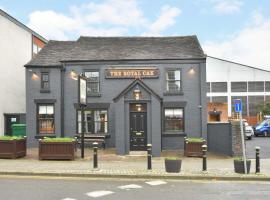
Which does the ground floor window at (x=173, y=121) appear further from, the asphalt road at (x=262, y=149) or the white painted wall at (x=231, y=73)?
the white painted wall at (x=231, y=73)

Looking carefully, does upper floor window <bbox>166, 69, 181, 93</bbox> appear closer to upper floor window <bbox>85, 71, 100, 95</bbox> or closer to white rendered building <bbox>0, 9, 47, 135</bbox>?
upper floor window <bbox>85, 71, 100, 95</bbox>

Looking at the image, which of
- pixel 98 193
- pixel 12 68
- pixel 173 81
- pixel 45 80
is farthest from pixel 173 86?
pixel 98 193

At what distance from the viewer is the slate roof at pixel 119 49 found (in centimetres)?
2744

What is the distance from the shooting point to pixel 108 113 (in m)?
27.3

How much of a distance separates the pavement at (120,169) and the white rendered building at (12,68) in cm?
1206

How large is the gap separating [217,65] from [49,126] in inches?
2031

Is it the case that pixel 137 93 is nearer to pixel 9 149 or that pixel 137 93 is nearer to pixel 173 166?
pixel 9 149

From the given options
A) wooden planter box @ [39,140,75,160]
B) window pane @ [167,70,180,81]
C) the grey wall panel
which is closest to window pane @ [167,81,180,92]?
window pane @ [167,70,180,81]

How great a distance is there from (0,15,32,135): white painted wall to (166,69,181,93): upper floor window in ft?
41.7

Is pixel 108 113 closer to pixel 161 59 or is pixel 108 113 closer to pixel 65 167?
pixel 161 59

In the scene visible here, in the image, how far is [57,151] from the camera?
20.3 metres

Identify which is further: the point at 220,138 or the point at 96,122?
the point at 96,122

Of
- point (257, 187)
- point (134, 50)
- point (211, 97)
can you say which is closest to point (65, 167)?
A: point (257, 187)

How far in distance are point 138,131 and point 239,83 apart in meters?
53.2
